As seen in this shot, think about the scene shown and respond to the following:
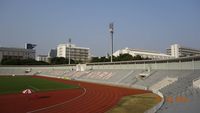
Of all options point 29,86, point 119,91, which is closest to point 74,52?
point 29,86

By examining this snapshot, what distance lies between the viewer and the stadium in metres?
16.1

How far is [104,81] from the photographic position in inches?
1708

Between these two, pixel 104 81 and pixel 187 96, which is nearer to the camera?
pixel 187 96

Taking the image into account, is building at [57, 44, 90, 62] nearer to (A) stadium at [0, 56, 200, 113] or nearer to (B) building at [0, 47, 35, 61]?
(B) building at [0, 47, 35, 61]

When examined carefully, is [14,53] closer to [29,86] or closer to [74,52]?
[74,52]

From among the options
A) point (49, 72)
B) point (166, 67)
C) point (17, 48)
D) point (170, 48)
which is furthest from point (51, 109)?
point (170, 48)

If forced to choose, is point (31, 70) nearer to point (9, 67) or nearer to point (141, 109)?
point (9, 67)

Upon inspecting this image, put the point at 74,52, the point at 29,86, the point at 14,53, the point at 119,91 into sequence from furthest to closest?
the point at 74,52, the point at 14,53, the point at 29,86, the point at 119,91

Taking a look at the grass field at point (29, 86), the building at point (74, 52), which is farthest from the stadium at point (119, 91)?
the building at point (74, 52)

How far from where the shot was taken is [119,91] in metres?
27.5

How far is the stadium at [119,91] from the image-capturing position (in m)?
16.1

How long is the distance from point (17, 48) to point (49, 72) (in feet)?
234

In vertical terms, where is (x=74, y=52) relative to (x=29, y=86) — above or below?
above

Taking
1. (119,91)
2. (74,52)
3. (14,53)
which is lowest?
(119,91)
